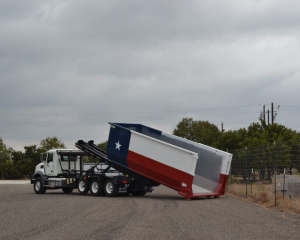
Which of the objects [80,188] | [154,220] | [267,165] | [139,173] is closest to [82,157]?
[80,188]

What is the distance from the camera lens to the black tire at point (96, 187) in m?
23.2

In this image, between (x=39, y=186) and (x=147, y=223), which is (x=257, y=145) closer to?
(x=39, y=186)

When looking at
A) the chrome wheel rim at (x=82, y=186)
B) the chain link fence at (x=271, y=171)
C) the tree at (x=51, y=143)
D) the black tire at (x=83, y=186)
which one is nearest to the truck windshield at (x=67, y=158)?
the black tire at (x=83, y=186)

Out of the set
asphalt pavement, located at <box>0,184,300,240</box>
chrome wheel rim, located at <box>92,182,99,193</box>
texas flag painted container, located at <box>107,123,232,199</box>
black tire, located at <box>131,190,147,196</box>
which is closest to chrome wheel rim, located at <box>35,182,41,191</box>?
chrome wheel rim, located at <box>92,182,99,193</box>

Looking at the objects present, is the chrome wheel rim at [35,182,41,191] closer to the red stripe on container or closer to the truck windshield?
the truck windshield

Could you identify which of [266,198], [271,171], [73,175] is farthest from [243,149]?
[73,175]

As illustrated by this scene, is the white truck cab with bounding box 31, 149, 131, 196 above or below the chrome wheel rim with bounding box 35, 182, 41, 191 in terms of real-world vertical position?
above

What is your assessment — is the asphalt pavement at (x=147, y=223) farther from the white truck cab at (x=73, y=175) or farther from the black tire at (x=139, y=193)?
the black tire at (x=139, y=193)

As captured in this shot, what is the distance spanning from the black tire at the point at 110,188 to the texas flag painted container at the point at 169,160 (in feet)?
3.69

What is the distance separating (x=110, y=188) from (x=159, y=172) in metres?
3.25

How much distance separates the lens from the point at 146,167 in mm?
21391

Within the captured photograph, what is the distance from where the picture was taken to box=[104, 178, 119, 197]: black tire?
22484mm

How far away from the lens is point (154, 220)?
41.7 feet

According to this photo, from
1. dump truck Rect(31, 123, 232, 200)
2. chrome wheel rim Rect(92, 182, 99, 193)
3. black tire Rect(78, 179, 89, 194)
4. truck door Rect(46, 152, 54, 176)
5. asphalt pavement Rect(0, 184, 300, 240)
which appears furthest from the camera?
truck door Rect(46, 152, 54, 176)
